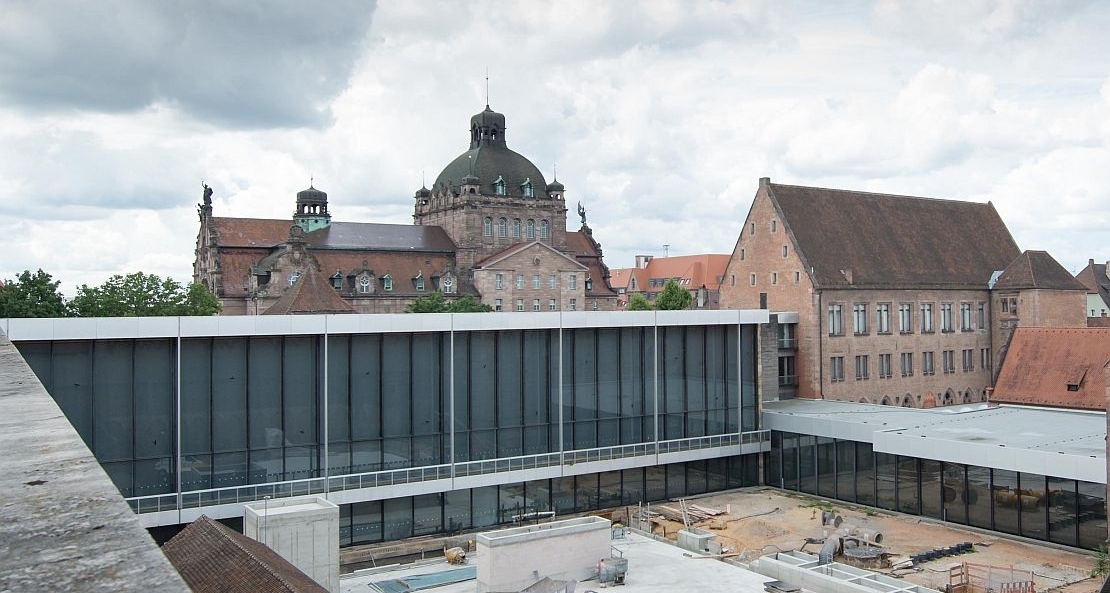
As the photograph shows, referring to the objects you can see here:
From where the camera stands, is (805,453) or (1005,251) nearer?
(805,453)

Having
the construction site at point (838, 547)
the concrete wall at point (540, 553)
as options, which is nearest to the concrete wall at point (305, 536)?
the concrete wall at point (540, 553)

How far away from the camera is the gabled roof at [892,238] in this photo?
50.0m

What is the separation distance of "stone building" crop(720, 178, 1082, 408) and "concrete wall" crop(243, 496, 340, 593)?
26940 mm

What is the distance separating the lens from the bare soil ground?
2723 centimetres

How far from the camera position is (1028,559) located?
→ 2866 centimetres

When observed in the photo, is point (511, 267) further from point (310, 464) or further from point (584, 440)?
point (310, 464)

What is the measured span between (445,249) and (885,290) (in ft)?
147

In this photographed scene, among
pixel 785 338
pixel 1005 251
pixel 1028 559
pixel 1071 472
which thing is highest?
pixel 1005 251

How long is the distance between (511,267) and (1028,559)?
60.0 meters

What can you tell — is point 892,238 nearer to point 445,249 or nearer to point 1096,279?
point 445,249

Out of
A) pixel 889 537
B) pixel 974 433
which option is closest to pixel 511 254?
pixel 974 433

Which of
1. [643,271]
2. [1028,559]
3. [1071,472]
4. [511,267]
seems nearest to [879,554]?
[1028,559]

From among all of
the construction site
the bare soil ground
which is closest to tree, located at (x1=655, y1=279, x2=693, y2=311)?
the bare soil ground

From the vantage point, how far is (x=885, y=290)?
50906 millimetres
